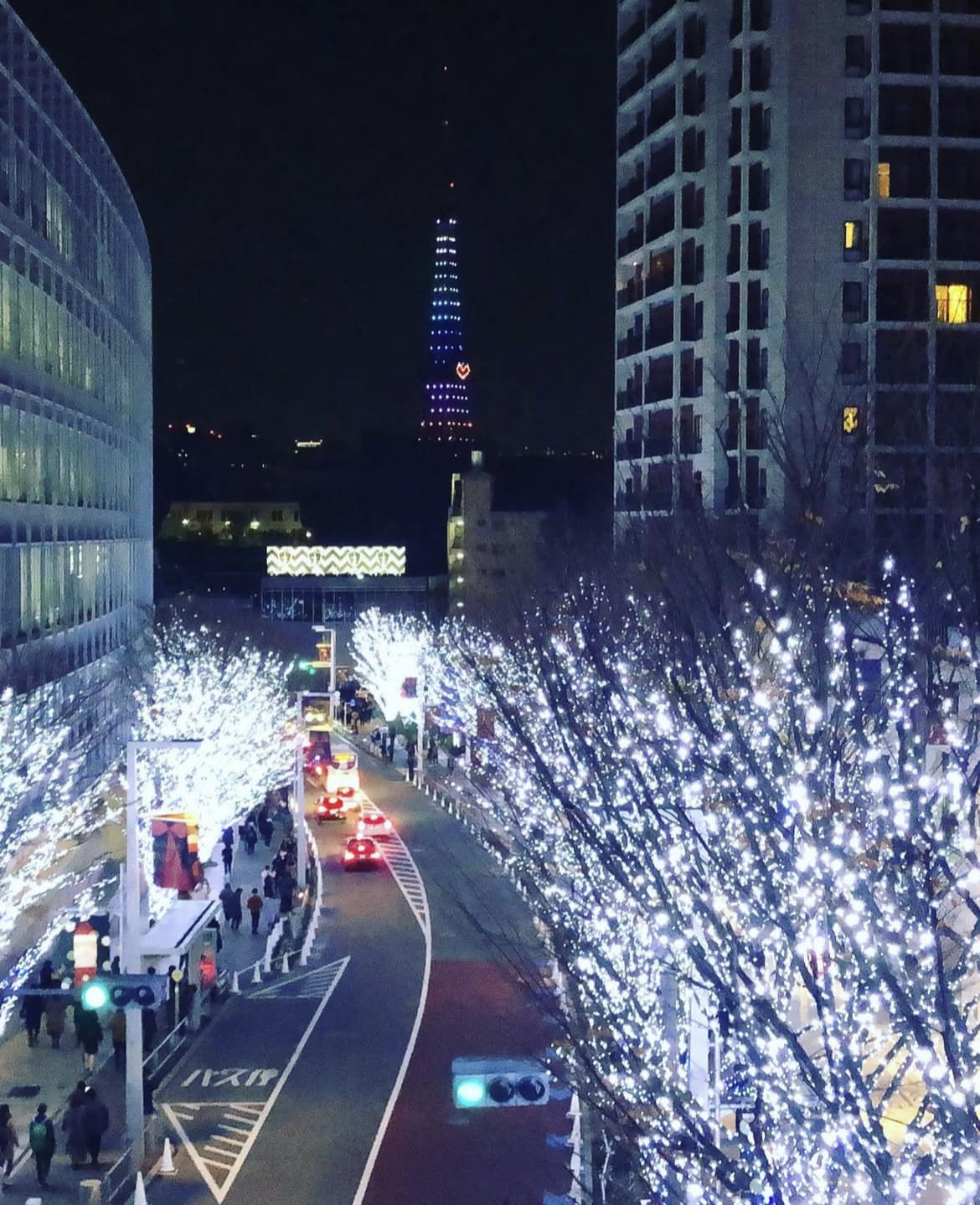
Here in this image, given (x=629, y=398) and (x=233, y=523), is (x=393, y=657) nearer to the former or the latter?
(x=629, y=398)

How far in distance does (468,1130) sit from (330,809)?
2121 cm

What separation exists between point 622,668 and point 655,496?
26693mm

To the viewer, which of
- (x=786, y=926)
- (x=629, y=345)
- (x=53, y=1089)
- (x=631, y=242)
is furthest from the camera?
(x=629, y=345)

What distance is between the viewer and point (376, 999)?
20.4m

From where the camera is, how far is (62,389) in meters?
28.9

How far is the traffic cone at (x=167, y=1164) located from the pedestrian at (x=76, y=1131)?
2.30 feet

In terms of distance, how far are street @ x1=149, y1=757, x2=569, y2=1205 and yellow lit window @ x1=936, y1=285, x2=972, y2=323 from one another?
20719mm

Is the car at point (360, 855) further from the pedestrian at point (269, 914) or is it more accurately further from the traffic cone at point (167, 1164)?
the traffic cone at point (167, 1164)

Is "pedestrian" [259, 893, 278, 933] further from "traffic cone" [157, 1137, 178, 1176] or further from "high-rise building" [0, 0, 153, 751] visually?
"traffic cone" [157, 1137, 178, 1176]

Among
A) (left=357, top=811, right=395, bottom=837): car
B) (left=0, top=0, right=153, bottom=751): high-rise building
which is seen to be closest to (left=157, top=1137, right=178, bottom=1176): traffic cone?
(left=0, top=0, right=153, bottom=751): high-rise building

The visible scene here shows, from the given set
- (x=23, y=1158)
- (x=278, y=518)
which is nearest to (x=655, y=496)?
(x=23, y=1158)

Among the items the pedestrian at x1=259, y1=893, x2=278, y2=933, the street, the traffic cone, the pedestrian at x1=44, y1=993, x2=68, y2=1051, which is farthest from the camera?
the pedestrian at x1=259, y1=893, x2=278, y2=933

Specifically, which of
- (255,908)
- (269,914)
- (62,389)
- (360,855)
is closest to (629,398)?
(360,855)

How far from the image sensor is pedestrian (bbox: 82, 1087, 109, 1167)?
14164 mm
